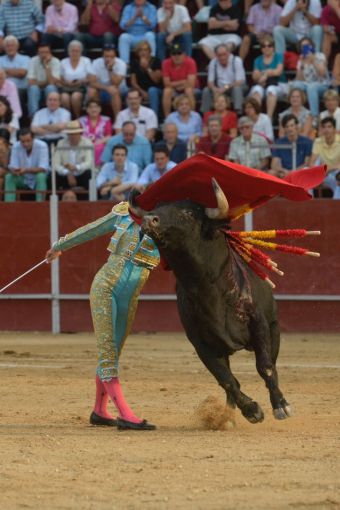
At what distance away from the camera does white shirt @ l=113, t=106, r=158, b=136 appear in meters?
14.2

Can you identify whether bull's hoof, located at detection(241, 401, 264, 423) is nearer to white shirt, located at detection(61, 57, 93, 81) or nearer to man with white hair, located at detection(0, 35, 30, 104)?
white shirt, located at detection(61, 57, 93, 81)

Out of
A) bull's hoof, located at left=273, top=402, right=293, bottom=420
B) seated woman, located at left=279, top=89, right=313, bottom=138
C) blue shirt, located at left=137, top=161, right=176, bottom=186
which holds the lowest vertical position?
bull's hoof, located at left=273, top=402, right=293, bottom=420

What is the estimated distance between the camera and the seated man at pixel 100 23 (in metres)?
16.0

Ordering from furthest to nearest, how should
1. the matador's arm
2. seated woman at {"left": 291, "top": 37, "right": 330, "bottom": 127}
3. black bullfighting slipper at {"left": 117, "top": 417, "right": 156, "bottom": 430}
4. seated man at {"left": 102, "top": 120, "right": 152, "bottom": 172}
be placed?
seated woman at {"left": 291, "top": 37, "right": 330, "bottom": 127}, seated man at {"left": 102, "top": 120, "right": 152, "bottom": 172}, the matador's arm, black bullfighting slipper at {"left": 117, "top": 417, "right": 156, "bottom": 430}

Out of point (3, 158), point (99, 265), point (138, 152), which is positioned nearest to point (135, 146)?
point (138, 152)

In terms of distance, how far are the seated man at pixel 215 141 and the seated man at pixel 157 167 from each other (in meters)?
0.37

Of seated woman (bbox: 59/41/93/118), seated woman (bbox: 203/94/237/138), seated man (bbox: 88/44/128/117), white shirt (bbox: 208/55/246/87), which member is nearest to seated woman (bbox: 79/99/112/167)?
seated man (bbox: 88/44/128/117)

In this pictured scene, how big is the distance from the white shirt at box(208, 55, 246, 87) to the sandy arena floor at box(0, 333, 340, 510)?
15.1ft

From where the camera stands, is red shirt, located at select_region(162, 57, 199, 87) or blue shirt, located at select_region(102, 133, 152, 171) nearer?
blue shirt, located at select_region(102, 133, 152, 171)

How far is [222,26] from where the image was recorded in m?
15.4

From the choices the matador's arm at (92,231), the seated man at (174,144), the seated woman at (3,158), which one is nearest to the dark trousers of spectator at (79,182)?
the seated woman at (3,158)

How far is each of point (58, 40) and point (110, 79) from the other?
1279 millimetres

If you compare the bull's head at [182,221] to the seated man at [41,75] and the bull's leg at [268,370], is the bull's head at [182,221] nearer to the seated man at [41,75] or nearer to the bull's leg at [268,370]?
the bull's leg at [268,370]

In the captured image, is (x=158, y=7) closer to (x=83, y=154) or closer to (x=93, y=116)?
(x=93, y=116)
